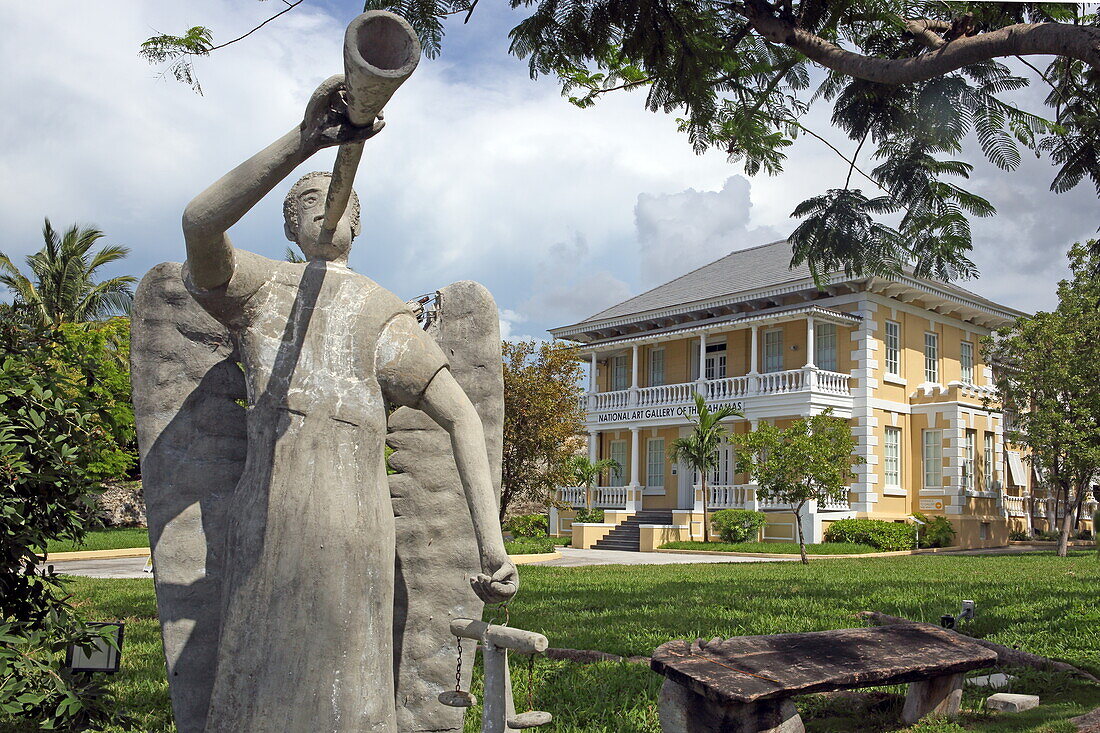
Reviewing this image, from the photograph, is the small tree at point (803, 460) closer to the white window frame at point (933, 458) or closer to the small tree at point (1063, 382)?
the small tree at point (1063, 382)

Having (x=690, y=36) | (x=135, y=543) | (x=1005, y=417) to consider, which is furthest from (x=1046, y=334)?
(x=135, y=543)

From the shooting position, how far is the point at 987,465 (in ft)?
84.6

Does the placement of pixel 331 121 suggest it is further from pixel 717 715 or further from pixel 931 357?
pixel 931 357

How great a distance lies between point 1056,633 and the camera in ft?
25.4

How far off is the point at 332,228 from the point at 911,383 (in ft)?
85.0

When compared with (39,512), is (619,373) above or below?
above

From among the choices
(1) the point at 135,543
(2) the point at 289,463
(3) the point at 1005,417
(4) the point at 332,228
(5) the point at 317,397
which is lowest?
(1) the point at 135,543

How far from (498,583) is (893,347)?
25310mm

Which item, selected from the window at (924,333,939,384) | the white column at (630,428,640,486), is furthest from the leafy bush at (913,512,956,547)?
the white column at (630,428,640,486)

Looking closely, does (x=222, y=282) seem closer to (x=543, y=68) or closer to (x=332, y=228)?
(x=332, y=228)

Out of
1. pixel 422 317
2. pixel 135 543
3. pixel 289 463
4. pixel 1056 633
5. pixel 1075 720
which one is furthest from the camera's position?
pixel 135 543

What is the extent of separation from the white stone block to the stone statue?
390cm

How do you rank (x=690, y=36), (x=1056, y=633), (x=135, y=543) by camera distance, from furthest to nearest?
(x=135, y=543)
(x=1056, y=633)
(x=690, y=36)

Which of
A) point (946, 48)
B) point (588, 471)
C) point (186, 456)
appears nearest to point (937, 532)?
point (588, 471)
